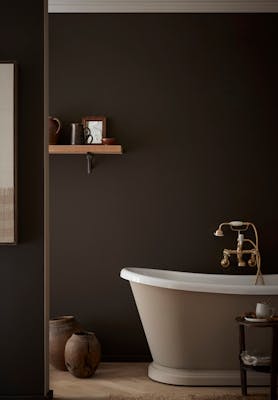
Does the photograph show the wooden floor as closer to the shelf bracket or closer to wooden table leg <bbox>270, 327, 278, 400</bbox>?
wooden table leg <bbox>270, 327, 278, 400</bbox>

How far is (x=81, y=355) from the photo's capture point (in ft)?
16.2

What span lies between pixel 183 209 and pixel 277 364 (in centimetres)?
170

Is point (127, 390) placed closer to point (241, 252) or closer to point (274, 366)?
point (274, 366)

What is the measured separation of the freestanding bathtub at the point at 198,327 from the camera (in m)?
4.63

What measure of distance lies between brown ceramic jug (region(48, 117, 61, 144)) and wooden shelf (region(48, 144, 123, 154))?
106 mm

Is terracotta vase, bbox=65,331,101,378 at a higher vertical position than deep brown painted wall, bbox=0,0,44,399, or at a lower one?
lower

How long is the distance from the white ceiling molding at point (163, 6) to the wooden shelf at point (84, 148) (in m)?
1.10

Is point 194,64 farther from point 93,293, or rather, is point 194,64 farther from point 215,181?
point 93,293

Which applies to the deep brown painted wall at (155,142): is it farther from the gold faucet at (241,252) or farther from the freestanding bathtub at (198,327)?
the freestanding bathtub at (198,327)

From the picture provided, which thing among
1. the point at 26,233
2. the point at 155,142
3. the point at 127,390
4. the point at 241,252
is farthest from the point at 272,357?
the point at 155,142

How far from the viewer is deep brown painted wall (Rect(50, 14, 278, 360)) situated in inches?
223

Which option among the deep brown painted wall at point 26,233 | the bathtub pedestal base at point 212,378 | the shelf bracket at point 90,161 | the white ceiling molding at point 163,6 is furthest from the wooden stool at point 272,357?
the white ceiling molding at point 163,6

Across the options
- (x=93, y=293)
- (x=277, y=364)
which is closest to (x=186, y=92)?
(x=93, y=293)

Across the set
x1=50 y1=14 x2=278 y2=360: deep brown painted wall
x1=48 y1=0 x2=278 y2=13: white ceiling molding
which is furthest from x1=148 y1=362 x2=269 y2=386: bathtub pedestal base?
x1=48 y1=0 x2=278 y2=13: white ceiling molding
